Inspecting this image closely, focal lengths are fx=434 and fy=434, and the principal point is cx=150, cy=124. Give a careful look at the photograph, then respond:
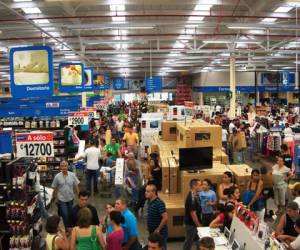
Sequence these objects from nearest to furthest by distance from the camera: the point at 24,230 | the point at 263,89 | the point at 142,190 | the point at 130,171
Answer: the point at 24,230 → the point at 142,190 → the point at 130,171 → the point at 263,89

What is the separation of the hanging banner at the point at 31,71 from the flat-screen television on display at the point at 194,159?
3.53 metres

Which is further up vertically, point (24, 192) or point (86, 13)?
point (86, 13)

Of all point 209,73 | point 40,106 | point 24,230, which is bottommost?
point 24,230

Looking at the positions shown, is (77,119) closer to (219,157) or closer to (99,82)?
(219,157)

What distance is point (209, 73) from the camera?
127 ft

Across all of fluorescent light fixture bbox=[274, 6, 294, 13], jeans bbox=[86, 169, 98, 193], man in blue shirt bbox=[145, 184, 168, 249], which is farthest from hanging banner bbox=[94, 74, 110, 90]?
man in blue shirt bbox=[145, 184, 168, 249]

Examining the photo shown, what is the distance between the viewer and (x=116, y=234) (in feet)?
18.2

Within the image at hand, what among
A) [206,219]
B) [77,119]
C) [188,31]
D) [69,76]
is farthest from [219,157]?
[188,31]

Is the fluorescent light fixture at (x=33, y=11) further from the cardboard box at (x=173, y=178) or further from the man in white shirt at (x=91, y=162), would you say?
the cardboard box at (x=173, y=178)

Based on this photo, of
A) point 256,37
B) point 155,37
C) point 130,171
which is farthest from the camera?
point 256,37

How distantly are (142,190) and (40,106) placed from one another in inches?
437

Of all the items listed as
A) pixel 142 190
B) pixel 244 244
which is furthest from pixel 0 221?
pixel 244 244

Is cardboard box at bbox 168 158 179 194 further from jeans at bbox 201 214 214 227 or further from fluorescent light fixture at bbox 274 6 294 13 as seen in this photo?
fluorescent light fixture at bbox 274 6 294 13

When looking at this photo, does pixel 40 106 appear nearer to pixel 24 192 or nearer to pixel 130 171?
pixel 130 171
